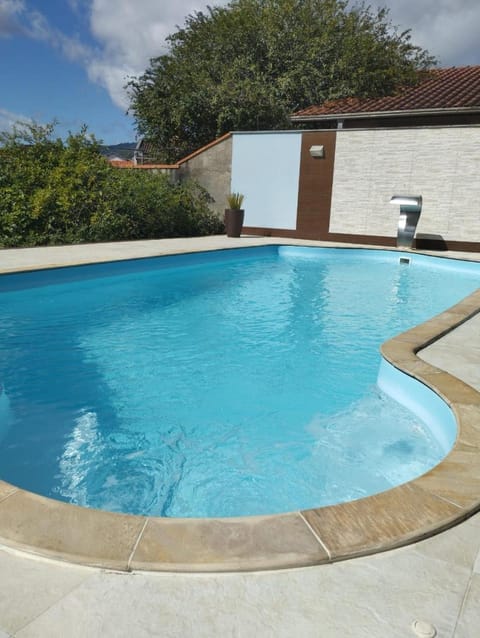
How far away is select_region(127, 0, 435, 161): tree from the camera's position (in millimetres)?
17391

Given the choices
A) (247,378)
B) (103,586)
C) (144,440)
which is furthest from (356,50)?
(103,586)

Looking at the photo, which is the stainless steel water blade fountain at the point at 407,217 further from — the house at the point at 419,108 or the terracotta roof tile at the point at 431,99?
the terracotta roof tile at the point at 431,99

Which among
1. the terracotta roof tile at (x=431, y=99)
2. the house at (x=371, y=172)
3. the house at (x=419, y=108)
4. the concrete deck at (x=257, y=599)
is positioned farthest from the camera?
the terracotta roof tile at (x=431, y=99)

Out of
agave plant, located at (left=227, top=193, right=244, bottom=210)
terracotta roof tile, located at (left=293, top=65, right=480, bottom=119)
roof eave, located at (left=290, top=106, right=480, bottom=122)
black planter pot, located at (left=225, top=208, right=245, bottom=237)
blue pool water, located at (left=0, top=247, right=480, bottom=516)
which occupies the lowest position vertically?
blue pool water, located at (left=0, top=247, right=480, bottom=516)

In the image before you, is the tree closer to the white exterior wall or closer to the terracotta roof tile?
the terracotta roof tile

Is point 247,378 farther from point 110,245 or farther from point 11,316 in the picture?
point 110,245

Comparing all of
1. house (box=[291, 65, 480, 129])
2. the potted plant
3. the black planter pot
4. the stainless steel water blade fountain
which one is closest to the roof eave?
house (box=[291, 65, 480, 129])

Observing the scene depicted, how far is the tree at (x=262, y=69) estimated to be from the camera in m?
17.4

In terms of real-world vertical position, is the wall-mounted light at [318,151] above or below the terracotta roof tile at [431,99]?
below

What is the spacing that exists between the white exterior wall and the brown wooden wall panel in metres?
0.18

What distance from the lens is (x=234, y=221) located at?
42.7ft

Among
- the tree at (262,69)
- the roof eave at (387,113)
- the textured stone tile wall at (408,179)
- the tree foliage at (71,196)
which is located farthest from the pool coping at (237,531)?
the tree at (262,69)

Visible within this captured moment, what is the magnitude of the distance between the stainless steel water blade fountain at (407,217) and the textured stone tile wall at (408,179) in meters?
0.75

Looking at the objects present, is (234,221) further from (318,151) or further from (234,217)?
(318,151)
